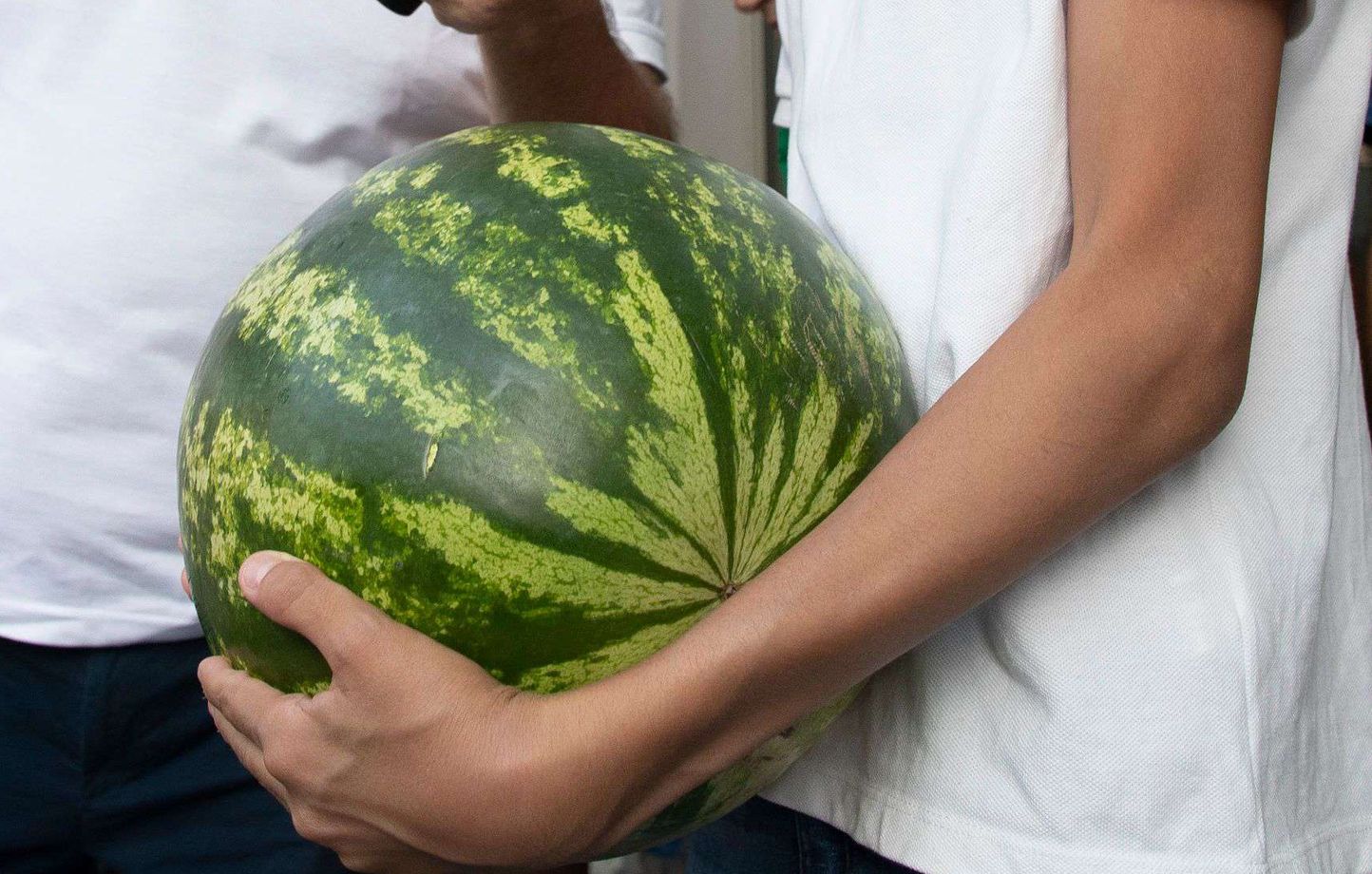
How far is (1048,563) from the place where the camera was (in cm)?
93

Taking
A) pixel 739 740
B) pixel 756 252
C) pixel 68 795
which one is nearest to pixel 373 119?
pixel 756 252

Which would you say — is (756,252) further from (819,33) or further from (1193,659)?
(1193,659)

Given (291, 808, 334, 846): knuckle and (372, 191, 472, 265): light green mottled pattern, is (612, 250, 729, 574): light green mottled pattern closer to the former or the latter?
(372, 191, 472, 265): light green mottled pattern

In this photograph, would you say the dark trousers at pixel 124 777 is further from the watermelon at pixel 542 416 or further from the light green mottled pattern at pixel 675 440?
the light green mottled pattern at pixel 675 440

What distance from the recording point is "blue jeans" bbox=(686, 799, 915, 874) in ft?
3.65

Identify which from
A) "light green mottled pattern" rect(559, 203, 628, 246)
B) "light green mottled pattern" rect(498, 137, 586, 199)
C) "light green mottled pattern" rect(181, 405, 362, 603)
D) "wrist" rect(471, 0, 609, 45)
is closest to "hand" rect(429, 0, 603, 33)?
"wrist" rect(471, 0, 609, 45)

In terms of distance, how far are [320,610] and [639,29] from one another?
1.24 metres

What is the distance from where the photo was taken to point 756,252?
99cm

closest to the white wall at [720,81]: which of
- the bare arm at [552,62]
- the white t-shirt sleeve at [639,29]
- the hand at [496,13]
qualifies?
the white t-shirt sleeve at [639,29]

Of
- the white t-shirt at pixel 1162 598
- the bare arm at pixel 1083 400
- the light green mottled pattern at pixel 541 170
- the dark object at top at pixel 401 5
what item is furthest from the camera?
the dark object at top at pixel 401 5

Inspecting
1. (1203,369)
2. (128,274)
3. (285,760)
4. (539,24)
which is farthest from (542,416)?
(128,274)

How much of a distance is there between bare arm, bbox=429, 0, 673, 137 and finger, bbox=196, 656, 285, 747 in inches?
27.2

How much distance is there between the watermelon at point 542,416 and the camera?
88cm

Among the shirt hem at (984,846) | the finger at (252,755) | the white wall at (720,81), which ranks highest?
the white wall at (720,81)
